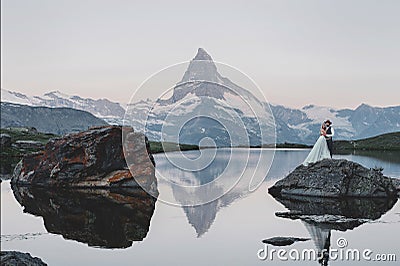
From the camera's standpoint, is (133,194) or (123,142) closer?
(133,194)

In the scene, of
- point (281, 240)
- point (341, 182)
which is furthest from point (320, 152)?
point (281, 240)

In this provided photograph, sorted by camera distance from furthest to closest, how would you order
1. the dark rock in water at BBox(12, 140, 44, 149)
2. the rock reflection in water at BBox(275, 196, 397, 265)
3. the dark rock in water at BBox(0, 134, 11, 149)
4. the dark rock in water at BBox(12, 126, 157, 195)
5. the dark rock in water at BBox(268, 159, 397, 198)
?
the dark rock in water at BBox(12, 140, 44, 149) < the dark rock in water at BBox(0, 134, 11, 149) < the dark rock in water at BBox(12, 126, 157, 195) < the dark rock in water at BBox(268, 159, 397, 198) < the rock reflection in water at BBox(275, 196, 397, 265)

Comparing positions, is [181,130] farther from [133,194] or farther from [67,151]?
[67,151]

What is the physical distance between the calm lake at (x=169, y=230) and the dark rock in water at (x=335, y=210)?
0.11 m

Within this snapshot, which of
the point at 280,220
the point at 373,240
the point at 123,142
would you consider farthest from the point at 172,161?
the point at 373,240

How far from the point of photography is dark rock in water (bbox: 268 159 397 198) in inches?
1604

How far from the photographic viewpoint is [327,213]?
108 ft

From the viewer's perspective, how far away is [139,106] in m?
38.4

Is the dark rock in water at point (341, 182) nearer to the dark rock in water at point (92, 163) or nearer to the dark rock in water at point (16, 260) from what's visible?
the dark rock in water at point (92, 163)

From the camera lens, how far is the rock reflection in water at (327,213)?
Answer: 26.4m

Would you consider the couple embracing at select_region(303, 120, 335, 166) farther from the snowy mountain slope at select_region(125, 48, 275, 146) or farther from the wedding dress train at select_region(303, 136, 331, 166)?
the snowy mountain slope at select_region(125, 48, 275, 146)

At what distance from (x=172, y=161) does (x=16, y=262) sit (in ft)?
165

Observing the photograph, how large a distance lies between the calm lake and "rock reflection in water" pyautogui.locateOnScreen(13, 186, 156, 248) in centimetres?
5

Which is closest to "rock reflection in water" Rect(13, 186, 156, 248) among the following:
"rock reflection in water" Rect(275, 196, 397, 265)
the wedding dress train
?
"rock reflection in water" Rect(275, 196, 397, 265)
